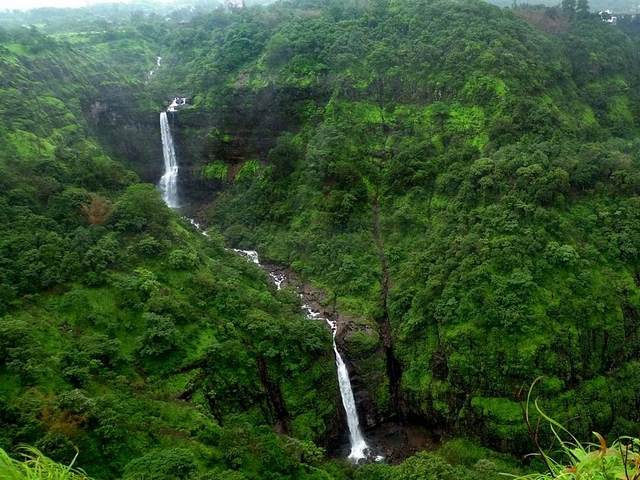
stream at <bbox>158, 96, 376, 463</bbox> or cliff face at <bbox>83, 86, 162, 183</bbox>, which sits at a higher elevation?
cliff face at <bbox>83, 86, 162, 183</bbox>

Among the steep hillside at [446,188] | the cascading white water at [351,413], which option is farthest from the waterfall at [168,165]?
the cascading white water at [351,413]

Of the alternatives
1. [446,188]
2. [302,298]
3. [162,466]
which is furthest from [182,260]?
[446,188]

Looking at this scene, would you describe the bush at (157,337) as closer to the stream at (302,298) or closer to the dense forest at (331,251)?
the dense forest at (331,251)

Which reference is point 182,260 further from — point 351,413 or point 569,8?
point 569,8

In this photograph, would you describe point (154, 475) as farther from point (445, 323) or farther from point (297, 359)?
point (445, 323)

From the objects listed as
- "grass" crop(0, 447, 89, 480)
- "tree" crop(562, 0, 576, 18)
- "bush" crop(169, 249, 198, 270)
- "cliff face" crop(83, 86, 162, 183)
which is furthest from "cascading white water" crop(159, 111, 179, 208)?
"grass" crop(0, 447, 89, 480)

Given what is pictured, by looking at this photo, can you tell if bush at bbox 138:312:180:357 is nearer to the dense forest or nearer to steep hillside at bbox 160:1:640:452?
the dense forest
